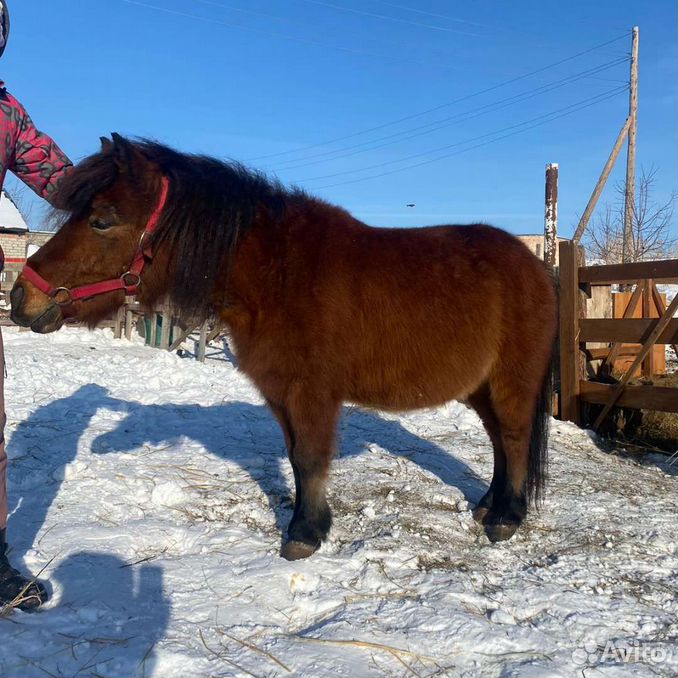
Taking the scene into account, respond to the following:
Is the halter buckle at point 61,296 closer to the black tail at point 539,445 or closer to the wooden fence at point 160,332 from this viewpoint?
the black tail at point 539,445

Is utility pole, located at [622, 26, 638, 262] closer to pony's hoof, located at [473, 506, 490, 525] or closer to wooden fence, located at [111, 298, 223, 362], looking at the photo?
wooden fence, located at [111, 298, 223, 362]

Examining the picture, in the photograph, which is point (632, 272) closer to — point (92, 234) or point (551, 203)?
point (551, 203)

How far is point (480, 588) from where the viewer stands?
301 cm

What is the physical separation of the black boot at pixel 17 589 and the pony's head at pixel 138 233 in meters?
1.14

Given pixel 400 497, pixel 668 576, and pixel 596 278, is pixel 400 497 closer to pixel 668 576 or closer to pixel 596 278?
pixel 668 576

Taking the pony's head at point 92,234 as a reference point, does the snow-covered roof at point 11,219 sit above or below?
above

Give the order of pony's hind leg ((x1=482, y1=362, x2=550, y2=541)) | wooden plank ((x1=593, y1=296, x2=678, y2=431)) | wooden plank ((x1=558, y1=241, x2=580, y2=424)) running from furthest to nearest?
wooden plank ((x1=558, y1=241, x2=580, y2=424))
wooden plank ((x1=593, y1=296, x2=678, y2=431))
pony's hind leg ((x1=482, y1=362, x2=550, y2=541))

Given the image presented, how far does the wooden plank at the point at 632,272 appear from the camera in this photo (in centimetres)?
566

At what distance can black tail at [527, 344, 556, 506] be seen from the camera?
4.13 meters

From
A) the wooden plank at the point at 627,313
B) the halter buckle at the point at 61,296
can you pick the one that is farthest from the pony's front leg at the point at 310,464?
the wooden plank at the point at 627,313

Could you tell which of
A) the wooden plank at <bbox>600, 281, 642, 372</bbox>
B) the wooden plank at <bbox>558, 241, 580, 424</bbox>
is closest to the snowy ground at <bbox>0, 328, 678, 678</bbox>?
the wooden plank at <bbox>558, 241, 580, 424</bbox>

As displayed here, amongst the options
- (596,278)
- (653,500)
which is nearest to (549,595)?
(653,500)

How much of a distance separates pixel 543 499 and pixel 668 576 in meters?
1.16

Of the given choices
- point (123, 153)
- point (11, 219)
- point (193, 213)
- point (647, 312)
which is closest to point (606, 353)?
point (647, 312)
